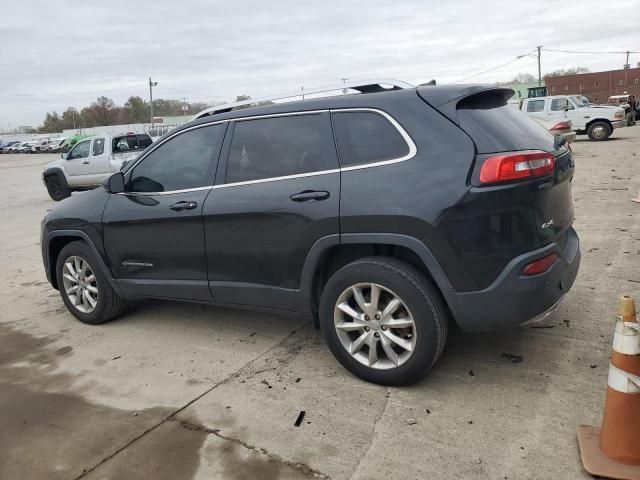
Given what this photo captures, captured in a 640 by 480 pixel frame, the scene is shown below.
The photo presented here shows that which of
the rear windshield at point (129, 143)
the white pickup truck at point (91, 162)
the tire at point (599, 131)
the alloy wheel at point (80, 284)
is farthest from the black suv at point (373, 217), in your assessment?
the tire at point (599, 131)

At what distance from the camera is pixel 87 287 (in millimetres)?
4934

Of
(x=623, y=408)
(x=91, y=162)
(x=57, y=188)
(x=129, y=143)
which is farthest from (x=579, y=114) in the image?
(x=623, y=408)

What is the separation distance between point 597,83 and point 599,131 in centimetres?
5929

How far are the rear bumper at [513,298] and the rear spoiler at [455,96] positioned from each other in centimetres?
93

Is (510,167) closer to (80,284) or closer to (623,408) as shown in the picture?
(623,408)

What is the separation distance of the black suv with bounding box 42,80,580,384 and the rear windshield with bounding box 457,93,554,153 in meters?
0.01

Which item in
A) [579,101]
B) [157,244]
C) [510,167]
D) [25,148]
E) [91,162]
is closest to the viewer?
[510,167]

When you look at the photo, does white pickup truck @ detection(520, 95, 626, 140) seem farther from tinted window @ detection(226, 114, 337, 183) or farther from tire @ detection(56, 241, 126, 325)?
tire @ detection(56, 241, 126, 325)

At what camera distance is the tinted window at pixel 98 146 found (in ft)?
51.3

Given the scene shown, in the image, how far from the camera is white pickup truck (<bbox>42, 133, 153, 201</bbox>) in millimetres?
15469

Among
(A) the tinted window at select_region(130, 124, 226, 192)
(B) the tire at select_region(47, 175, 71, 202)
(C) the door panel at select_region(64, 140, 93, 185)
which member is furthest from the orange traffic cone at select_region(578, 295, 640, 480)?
(B) the tire at select_region(47, 175, 71, 202)

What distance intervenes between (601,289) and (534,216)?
2241 millimetres

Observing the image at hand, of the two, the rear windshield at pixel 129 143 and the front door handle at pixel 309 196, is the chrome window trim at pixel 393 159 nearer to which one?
the front door handle at pixel 309 196

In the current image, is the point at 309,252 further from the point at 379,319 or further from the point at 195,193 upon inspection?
the point at 195,193
